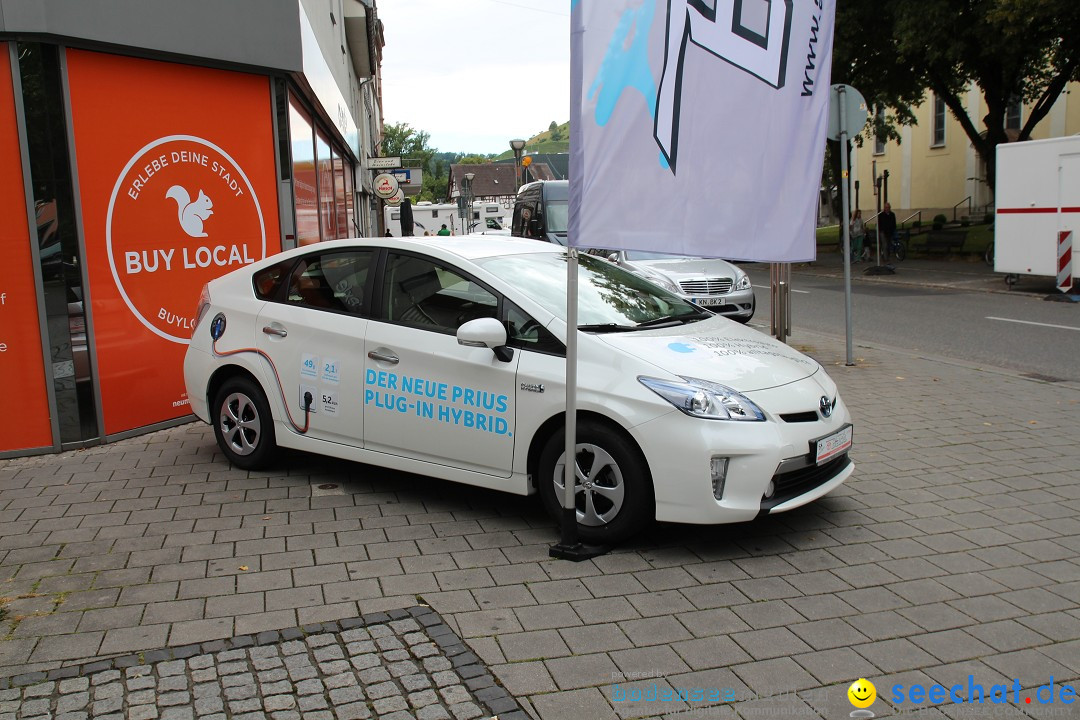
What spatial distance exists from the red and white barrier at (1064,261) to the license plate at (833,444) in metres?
13.7

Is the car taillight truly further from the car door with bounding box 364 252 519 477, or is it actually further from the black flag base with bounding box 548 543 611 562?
the black flag base with bounding box 548 543 611 562

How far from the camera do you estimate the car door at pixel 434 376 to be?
493 cm

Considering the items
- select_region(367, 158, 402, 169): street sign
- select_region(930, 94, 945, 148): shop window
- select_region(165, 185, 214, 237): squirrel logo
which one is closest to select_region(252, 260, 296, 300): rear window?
select_region(165, 185, 214, 237): squirrel logo

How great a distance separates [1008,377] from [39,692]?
879 centimetres

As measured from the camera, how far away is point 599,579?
14.1 ft

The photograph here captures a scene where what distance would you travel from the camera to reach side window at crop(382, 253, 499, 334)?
5180 mm

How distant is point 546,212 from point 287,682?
50.3 ft

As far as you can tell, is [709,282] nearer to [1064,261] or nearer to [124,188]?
[1064,261]

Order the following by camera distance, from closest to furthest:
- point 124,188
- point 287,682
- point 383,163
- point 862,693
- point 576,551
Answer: point 862,693 → point 287,682 → point 576,551 → point 124,188 → point 383,163

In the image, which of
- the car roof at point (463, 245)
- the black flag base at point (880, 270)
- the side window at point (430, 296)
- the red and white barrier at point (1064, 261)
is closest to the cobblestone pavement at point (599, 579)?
the side window at point (430, 296)

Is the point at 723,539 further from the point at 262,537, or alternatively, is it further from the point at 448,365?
the point at 262,537

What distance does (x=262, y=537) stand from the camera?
16.2 ft

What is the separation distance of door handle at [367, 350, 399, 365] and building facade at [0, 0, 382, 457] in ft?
9.60

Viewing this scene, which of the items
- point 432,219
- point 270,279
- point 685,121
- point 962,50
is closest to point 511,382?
point 685,121
